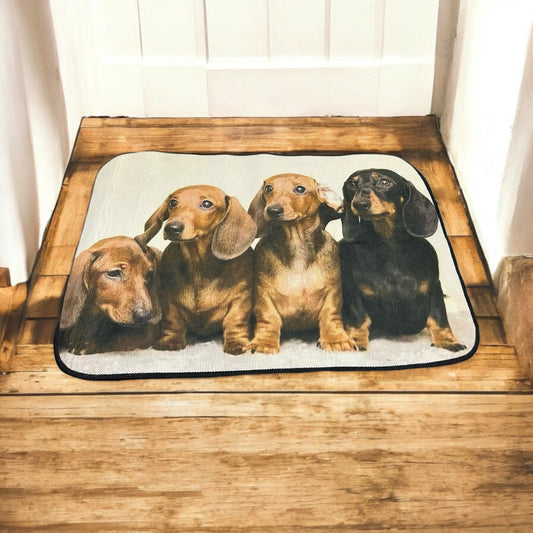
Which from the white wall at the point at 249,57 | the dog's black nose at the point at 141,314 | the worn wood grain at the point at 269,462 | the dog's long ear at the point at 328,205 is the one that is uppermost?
the white wall at the point at 249,57

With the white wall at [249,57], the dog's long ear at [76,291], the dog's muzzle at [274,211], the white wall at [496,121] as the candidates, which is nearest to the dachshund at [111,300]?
the dog's long ear at [76,291]

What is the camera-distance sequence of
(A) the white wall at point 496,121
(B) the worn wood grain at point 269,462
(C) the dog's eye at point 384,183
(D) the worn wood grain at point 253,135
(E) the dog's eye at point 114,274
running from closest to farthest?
(B) the worn wood grain at point 269,462 < (A) the white wall at point 496,121 < (E) the dog's eye at point 114,274 < (C) the dog's eye at point 384,183 < (D) the worn wood grain at point 253,135

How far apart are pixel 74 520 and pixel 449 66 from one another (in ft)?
5.03

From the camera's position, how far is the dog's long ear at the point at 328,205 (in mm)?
1803

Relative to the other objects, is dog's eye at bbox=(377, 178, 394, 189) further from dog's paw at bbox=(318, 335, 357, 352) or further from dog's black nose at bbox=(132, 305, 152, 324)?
dog's black nose at bbox=(132, 305, 152, 324)

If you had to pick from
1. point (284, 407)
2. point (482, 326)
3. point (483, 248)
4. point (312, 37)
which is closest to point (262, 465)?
point (284, 407)

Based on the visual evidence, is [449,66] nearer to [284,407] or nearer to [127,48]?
[127,48]

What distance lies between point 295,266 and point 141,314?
0.34m

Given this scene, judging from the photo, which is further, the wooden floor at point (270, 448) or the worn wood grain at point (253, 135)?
the worn wood grain at point (253, 135)

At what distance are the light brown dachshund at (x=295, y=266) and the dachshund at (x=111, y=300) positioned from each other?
0.74ft

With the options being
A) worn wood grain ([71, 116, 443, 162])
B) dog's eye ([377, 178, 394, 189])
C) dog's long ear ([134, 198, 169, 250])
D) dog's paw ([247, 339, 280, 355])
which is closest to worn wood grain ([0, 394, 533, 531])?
dog's paw ([247, 339, 280, 355])

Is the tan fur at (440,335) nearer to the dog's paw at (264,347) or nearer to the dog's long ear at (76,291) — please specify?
the dog's paw at (264,347)

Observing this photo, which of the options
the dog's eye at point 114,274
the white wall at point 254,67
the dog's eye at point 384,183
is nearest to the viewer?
the dog's eye at point 114,274

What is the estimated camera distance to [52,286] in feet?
5.53
